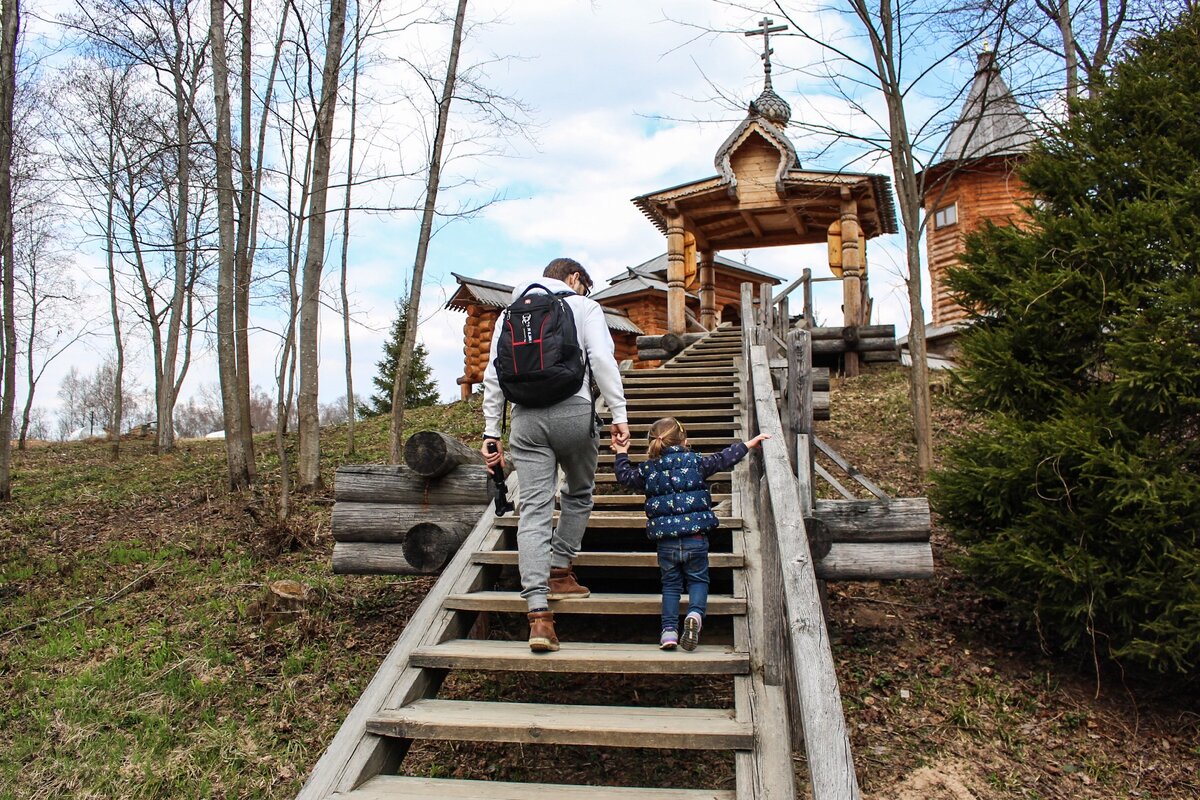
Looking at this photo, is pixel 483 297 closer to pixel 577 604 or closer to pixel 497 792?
pixel 577 604

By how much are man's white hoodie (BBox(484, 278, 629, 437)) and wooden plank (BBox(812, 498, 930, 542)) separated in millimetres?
2103

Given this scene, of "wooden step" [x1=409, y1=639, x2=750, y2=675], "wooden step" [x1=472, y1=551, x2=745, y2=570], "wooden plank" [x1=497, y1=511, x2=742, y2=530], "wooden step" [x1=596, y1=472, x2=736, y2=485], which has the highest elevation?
"wooden step" [x1=596, y1=472, x2=736, y2=485]

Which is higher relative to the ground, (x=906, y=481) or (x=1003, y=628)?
(x=906, y=481)

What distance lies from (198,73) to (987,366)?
15.1 meters

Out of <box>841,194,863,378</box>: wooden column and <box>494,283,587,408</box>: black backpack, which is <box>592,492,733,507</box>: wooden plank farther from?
<box>841,194,863,378</box>: wooden column

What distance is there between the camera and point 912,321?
979cm

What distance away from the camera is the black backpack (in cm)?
422

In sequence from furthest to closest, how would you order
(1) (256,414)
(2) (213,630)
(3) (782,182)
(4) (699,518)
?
(1) (256,414) → (3) (782,182) → (2) (213,630) → (4) (699,518)

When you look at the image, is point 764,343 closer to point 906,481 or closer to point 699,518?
point 906,481

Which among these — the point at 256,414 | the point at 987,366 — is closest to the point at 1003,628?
the point at 987,366

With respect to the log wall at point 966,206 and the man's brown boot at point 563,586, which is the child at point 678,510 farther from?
the log wall at point 966,206

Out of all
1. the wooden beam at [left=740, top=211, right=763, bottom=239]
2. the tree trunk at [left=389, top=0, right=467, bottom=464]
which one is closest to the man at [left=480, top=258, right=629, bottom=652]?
the tree trunk at [left=389, top=0, right=467, bottom=464]

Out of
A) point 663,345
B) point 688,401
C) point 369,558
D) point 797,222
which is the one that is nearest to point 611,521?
point 369,558

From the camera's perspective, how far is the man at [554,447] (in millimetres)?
4250
